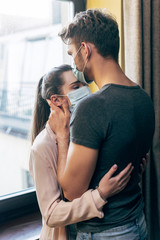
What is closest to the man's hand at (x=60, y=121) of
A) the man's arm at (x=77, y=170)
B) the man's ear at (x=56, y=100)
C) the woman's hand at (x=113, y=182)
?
the man's ear at (x=56, y=100)

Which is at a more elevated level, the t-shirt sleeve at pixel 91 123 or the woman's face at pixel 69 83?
the woman's face at pixel 69 83

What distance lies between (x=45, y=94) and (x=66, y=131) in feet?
0.82

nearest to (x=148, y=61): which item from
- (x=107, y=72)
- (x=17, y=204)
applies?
(x=107, y=72)

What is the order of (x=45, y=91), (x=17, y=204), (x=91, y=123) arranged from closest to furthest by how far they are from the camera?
(x=91, y=123) → (x=45, y=91) → (x=17, y=204)

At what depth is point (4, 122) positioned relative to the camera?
171 centimetres

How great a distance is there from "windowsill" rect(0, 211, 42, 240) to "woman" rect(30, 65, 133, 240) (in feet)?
1.01

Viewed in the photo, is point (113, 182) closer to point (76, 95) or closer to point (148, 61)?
point (76, 95)

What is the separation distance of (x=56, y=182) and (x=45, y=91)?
17.7 inches

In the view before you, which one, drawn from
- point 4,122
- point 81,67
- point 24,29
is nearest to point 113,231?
point 81,67

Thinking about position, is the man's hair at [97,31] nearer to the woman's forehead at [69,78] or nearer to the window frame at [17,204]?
the woman's forehead at [69,78]

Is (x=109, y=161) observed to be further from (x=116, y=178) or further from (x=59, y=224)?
(x=59, y=224)

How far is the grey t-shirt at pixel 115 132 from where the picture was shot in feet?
2.90

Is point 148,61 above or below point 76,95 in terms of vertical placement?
above

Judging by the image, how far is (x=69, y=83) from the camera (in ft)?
4.11
